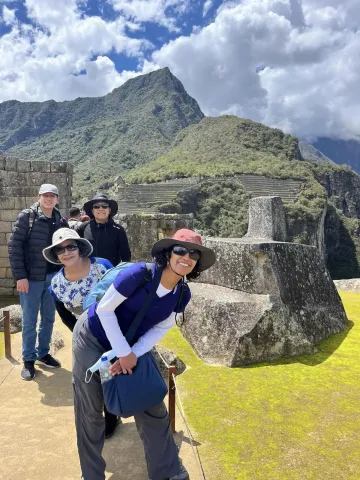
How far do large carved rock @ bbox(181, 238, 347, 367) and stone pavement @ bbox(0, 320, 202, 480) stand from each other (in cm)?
127

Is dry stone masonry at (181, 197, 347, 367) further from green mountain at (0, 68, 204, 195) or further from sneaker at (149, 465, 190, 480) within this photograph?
green mountain at (0, 68, 204, 195)

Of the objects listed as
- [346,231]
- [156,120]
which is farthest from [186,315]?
[156,120]

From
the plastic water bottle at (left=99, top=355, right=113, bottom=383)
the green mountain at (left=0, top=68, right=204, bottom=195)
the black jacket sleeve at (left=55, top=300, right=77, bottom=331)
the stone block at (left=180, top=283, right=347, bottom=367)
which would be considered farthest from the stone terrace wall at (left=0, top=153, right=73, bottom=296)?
the green mountain at (left=0, top=68, right=204, bottom=195)

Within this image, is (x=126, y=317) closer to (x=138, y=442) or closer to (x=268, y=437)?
(x=138, y=442)

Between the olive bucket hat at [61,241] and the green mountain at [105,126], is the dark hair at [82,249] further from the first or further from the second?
the green mountain at [105,126]

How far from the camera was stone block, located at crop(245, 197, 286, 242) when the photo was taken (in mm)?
6352

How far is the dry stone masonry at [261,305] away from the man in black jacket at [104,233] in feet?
4.13

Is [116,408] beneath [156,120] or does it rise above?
beneath

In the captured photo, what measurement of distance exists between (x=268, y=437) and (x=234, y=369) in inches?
48.6

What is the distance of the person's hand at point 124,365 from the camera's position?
7.92 ft

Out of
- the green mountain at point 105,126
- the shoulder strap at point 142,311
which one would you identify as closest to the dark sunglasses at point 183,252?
the shoulder strap at point 142,311

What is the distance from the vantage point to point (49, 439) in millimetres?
3186

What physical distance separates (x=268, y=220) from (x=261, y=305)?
2.00m

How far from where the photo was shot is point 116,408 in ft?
7.84
